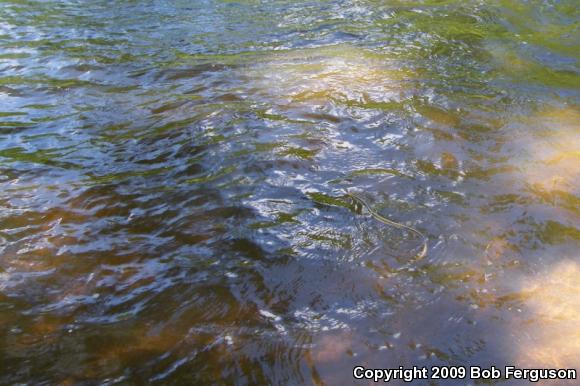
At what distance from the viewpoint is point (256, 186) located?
3670 millimetres

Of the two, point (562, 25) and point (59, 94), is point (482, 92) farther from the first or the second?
point (59, 94)

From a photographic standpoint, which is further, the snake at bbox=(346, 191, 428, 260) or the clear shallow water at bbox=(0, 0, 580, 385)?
the snake at bbox=(346, 191, 428, 260)

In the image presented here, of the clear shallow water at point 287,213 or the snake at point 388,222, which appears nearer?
the clear shallow water at point 287,213

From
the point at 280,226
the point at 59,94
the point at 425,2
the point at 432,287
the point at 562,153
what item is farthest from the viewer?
the point at 425,2

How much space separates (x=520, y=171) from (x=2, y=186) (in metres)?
4.32

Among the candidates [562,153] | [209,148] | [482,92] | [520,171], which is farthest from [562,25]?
[209,148]

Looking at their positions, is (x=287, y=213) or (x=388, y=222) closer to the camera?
(x=388, y=222)

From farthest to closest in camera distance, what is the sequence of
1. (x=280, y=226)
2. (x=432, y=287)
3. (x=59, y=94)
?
(x=59, y=94), (x=280, y=226), (x=432, y=287)

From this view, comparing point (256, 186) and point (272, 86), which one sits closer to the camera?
point (256, 186)

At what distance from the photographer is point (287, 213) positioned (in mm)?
3352

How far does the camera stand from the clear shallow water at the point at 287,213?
2.35 m

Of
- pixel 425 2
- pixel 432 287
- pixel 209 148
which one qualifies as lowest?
pixel 432 287

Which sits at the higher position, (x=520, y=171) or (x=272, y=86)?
(x=272, y=86)

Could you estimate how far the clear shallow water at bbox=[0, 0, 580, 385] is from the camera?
92.4 inches
